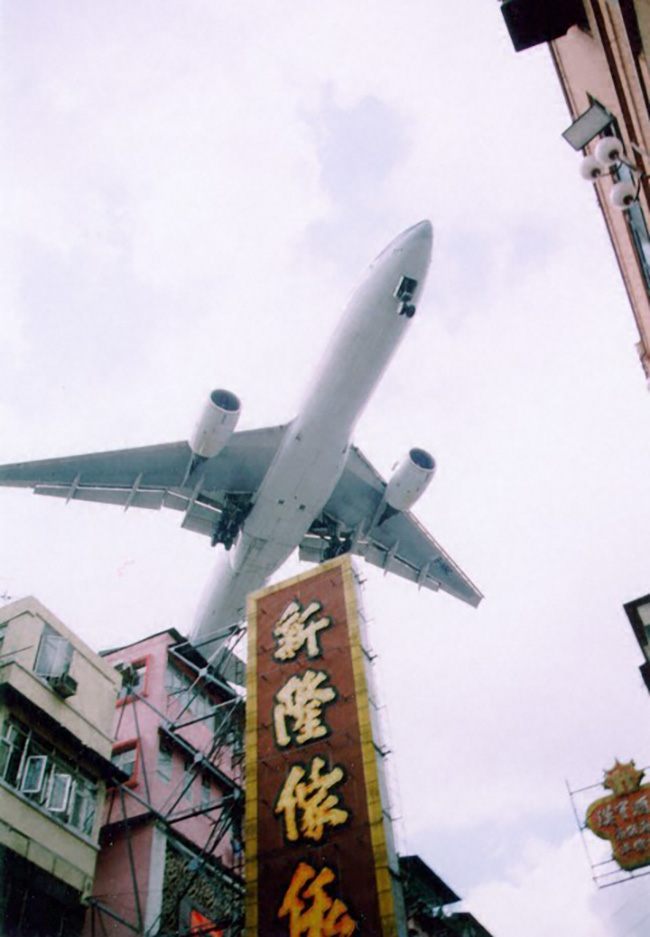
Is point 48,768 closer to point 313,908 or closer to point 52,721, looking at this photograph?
point 52,721

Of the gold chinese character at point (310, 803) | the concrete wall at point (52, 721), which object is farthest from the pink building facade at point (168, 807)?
the gold chinese character at point (310, 803)

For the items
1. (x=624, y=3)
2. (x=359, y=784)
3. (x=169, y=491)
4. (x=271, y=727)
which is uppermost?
(x=169, y=491)

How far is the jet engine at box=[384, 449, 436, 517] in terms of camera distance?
3042cm

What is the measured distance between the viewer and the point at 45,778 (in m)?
16.7

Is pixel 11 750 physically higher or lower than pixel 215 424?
lower

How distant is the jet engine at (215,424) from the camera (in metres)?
27.3

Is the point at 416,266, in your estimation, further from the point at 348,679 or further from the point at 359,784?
the point at 359,784

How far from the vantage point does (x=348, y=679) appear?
15445mm

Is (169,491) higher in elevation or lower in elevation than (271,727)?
higher

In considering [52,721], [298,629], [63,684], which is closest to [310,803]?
[298,629]

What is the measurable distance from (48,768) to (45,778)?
284mm

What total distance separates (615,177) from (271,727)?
1037cm

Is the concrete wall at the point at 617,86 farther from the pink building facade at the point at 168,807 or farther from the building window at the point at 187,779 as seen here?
the building window at the point at 187,779

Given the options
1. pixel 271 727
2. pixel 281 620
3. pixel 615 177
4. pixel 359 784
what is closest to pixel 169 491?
pixel 281 620
